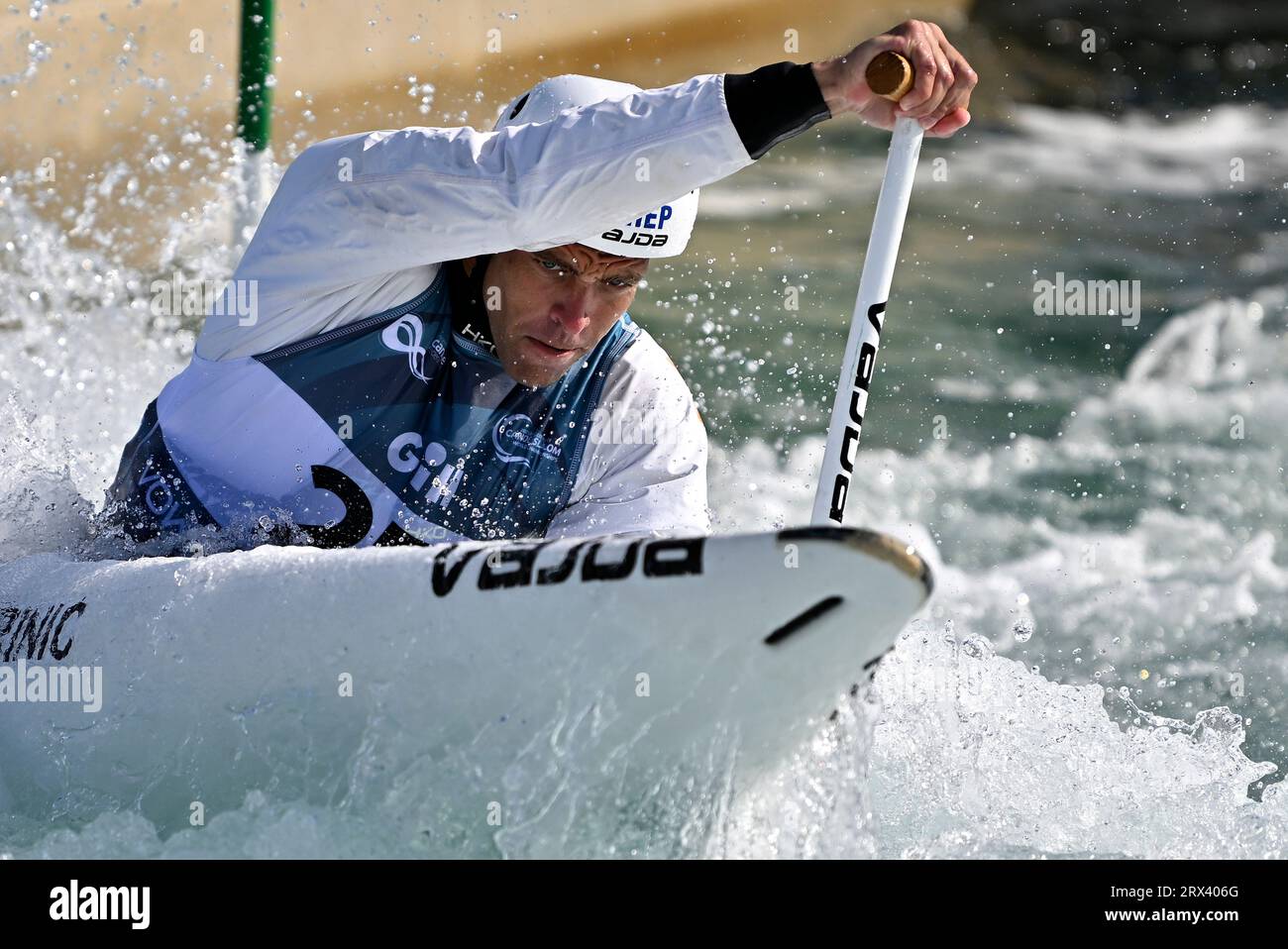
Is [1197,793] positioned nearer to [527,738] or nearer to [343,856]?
[527,738]

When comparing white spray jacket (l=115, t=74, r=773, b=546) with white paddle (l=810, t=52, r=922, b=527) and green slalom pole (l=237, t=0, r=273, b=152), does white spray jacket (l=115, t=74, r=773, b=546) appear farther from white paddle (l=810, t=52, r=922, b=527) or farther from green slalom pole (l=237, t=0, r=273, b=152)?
green slalom pole (l=237, t=0, r=273, b=152)

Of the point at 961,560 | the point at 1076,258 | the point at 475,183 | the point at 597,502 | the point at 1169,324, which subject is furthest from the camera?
the point at 1076,258

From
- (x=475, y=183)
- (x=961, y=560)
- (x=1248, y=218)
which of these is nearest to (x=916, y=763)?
(x=475, y=183)

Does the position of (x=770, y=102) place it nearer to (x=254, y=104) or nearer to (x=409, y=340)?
(x=409, y=340)

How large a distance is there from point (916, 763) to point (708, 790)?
0.86m

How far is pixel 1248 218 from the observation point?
29.5 feet

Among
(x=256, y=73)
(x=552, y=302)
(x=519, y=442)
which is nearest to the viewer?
(x=552, y=302)

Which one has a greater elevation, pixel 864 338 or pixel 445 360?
pixel 864 338

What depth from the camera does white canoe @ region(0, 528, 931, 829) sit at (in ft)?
6.07

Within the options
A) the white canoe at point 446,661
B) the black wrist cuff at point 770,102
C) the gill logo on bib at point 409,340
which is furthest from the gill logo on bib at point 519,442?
the black wrist cuff at point 770,102

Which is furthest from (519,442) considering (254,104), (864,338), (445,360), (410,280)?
(254,104)

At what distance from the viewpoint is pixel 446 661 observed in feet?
6.62

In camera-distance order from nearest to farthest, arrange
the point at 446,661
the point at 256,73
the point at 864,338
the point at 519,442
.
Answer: the point at 446,661 → the point at 864,338 → the point at 519,442 → the point at 256,73

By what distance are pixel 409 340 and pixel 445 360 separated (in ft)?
0.28
